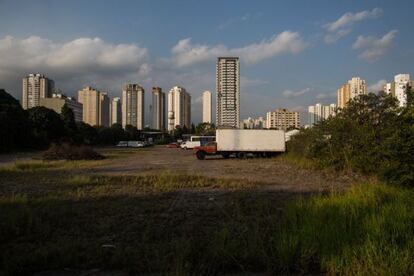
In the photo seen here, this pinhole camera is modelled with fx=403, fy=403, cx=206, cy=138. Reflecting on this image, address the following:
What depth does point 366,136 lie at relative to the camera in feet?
63.7

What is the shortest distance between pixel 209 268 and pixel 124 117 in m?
162

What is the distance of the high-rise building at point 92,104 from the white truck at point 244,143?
12344 cm

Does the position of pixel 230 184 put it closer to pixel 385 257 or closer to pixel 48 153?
pixel 385 257

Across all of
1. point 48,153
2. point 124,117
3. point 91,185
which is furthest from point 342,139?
point 124,117

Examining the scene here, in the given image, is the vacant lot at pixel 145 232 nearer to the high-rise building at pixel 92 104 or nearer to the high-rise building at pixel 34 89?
the high-rise building at pixel 34 89

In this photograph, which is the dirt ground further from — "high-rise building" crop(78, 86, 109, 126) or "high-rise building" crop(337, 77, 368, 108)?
"high-rise building" crop(78, 86, 109, 126)

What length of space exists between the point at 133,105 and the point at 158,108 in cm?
995

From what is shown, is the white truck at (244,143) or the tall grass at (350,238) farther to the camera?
the white truck at (244,143)

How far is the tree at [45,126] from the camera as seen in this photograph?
2692 inches

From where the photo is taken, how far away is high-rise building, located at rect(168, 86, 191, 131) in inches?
5965

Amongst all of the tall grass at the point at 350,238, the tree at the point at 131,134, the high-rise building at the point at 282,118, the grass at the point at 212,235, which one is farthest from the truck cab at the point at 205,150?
the high-rise building at the point at 282,118

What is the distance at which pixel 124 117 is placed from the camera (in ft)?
536

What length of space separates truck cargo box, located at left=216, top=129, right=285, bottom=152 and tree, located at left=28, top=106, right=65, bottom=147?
40.9m

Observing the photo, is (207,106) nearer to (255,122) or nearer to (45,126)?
(255,122)
